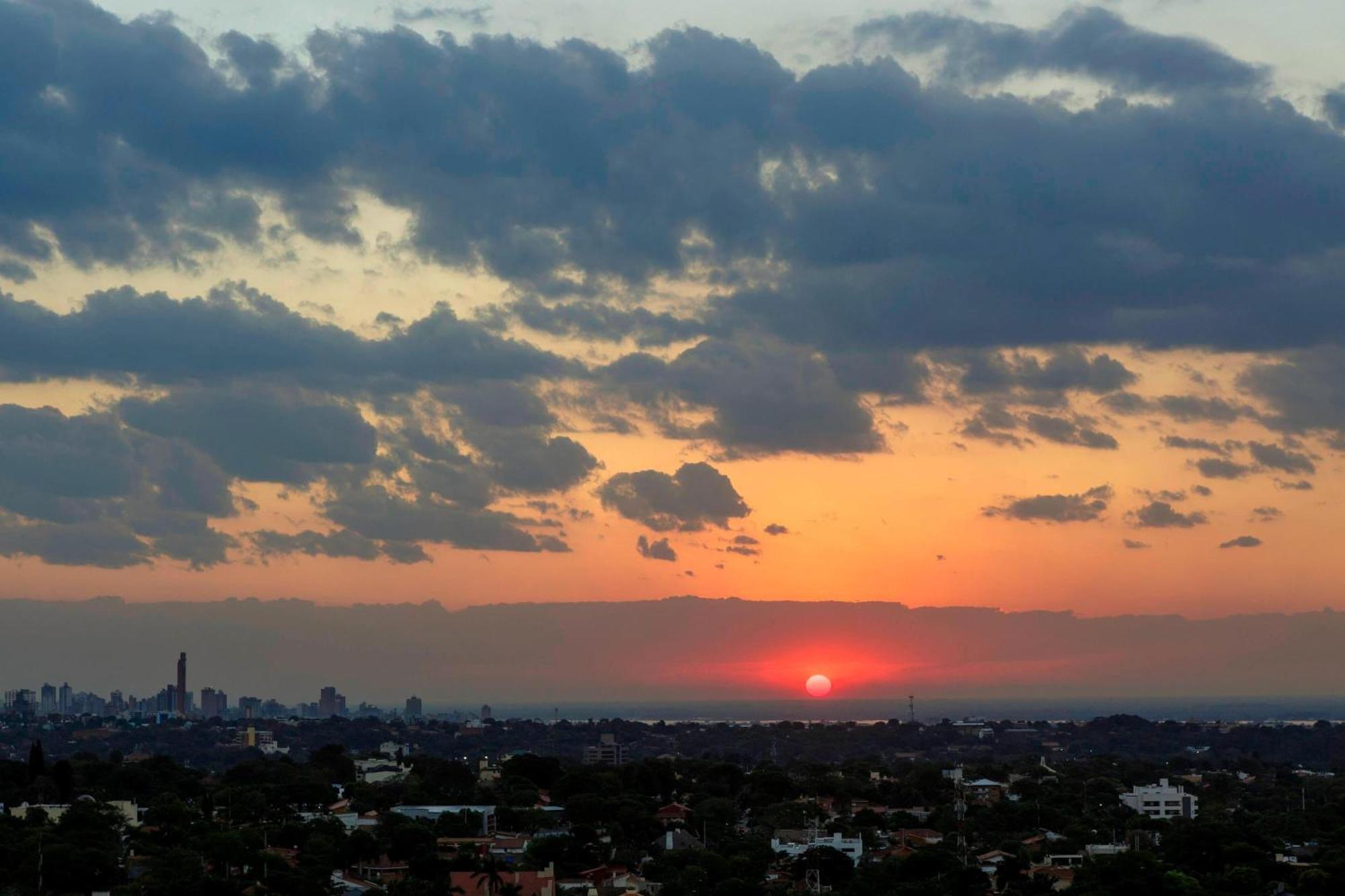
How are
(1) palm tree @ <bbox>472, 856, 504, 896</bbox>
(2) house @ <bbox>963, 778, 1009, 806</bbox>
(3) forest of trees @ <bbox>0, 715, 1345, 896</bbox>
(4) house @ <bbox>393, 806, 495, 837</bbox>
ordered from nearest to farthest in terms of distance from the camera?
(1) palm tree @ <bbox>472, 856, 504, 896</bbox> → (3) forest of trees @ <bbox>0, 715, 1345, 896</bbox> → (4) house @ <bbox>393, 806, 495, 837</bbox> → (2) house @ <bbox>963, 778, 1009, 806</bbox>

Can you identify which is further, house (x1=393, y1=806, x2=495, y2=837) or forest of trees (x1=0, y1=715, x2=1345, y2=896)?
house (x1=393, y1=806, x2=495, y2=837)

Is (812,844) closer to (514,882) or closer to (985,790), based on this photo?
(514,882)

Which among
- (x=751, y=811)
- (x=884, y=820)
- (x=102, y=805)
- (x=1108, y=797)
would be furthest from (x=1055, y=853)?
(x=102, y=805)

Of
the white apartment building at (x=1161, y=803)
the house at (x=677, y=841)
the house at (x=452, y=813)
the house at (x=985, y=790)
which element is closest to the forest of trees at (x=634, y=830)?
the house at (x=452, y=813)

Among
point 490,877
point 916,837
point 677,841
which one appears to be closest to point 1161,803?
point 916,837

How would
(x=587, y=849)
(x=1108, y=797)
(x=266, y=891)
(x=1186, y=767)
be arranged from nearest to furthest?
(x=266, y=891) → (x=587, y=849) → (x=1108, y=797) → (x=1186, y=767)

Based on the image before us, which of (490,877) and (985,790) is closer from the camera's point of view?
(490,877)

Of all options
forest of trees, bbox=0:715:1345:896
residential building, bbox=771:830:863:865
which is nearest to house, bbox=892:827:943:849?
forest of trees, bbox=0:715:1345:896

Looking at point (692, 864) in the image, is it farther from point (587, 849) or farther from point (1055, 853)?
point (1055, 853)

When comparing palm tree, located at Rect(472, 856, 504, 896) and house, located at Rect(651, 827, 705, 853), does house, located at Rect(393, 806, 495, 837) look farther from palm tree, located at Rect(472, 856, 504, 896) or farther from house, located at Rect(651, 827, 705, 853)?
palm tree, located at Rect(472, 856, 504, 896)
